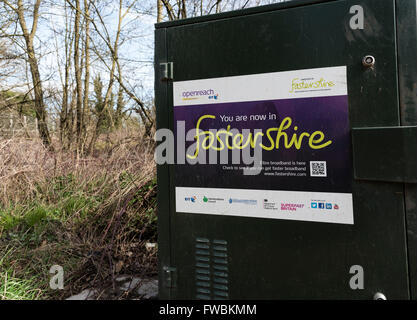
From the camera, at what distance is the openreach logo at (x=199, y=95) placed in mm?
1791

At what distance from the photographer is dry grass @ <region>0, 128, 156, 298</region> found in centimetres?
297

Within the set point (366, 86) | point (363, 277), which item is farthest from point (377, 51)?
point (363, 277)

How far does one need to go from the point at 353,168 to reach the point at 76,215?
340 centimetres

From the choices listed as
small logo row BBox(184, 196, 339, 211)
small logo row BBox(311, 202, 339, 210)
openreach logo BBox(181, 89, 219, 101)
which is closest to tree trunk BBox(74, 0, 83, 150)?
openreach logo BBox(181, 89, 219, 101)

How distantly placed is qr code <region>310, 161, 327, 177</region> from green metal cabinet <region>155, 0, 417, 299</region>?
141 mm

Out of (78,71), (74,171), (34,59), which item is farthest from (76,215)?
(34,59)

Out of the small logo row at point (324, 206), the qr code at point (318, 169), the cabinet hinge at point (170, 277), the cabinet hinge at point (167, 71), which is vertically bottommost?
the cabinet hinge at point (170, 277)

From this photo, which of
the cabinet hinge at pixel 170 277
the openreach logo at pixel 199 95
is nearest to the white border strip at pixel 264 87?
the openreach logo at pixel 199 95

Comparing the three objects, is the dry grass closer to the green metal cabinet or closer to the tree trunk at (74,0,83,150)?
the green metal cabinet

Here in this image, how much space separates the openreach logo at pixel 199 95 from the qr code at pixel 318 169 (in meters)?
0.62

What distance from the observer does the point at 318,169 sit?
1592mm

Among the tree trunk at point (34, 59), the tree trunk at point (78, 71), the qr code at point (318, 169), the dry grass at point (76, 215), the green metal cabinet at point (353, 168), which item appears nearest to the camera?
the green metal cabinet at point (353, 168)

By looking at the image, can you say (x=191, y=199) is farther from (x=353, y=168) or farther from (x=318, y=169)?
(x=353, y=168)

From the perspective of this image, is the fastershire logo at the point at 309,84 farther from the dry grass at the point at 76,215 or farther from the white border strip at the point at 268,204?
the dry grass at the point at 76,215
